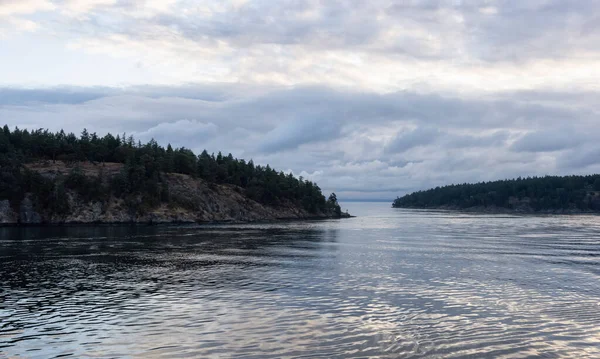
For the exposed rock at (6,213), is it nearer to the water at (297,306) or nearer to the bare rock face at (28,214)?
the bare rock face at (28,214)

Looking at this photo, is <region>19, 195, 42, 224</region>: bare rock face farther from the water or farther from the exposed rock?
the water

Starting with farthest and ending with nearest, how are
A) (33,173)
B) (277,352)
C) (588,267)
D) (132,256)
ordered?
1. (33,173)
2. (132,256)
3. (588,267)
4. (277,352)

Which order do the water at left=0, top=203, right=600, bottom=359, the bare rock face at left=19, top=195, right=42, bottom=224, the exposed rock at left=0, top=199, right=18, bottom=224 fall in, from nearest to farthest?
the water at left=0, top=203, right=600, bottom=359, the exposed rock at left=0, top=199, right=18, bottom=224, the bare rock face at left=19, top=195, right=42, bottom=224

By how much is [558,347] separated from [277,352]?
17.3 m

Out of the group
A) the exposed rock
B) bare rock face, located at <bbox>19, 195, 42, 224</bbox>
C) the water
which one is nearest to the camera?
the water

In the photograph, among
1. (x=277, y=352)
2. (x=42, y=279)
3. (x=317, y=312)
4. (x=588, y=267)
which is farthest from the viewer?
(x=588, y=267)

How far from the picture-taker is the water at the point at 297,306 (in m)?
29.6

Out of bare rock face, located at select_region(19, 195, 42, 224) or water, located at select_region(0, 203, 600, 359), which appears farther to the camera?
bare rock face, located at select_region(19, 195, 42, 224)

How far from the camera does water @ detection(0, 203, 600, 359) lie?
29641 mm

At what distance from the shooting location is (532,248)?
96562 mm

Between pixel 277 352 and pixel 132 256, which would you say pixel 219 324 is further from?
pixel 132 256

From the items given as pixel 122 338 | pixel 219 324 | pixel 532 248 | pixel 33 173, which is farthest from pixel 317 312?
pixel 33 173

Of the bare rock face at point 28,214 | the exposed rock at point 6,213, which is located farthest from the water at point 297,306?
the bare rock face at point 28,214

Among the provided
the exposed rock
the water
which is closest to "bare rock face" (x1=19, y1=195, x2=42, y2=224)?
the exposed rock
